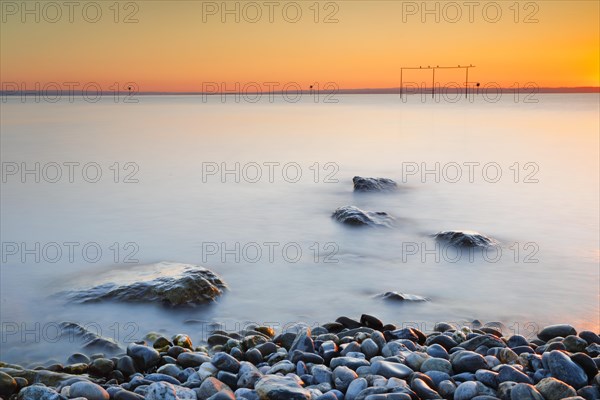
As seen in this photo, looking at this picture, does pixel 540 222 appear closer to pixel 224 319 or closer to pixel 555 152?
pixel 224 319

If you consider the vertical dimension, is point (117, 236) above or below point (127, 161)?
below

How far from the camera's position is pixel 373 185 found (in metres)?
10.8

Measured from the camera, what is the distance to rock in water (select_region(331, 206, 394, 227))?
8.01 meters

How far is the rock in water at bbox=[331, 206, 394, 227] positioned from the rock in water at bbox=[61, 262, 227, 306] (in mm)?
2838

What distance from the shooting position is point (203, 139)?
23.0 meters

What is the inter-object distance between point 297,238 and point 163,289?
2683 mm

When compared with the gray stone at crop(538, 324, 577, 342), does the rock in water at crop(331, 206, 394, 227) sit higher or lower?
higher

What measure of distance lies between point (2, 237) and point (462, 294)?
5.52 meters

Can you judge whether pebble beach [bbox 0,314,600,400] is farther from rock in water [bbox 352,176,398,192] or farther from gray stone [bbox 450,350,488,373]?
rock in water [bbox 352,176,398,192]

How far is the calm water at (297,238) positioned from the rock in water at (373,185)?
0.24 meters

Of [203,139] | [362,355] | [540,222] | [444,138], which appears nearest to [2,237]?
[362,355]

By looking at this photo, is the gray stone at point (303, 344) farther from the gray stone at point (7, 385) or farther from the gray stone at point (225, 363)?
the gray stone at point (7, 385)

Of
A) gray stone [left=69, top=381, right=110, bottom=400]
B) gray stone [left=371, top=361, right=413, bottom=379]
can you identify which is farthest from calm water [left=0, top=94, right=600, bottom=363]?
gray stone [left=371, top=361, right=413, bottom=379]

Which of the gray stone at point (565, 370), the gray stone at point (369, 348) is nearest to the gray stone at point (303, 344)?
the gray stone at point (369, 348)
